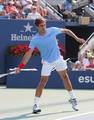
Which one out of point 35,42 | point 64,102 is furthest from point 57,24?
point 35,42

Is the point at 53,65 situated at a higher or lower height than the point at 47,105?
higher

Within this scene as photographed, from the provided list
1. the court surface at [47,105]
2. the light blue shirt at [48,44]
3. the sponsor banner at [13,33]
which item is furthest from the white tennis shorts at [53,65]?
the sponsor banner at [13,33]

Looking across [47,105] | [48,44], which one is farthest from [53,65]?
[47,105]

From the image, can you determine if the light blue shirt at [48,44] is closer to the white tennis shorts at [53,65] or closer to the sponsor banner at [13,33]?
the white tennis shorts at [53,65]

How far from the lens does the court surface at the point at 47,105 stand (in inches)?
405

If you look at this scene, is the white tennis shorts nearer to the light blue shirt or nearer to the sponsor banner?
the light blue shirt

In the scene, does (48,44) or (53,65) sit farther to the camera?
(53,65)

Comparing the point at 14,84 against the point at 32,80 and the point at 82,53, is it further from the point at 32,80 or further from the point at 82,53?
the point at 82,53

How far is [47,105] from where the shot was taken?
12.2m

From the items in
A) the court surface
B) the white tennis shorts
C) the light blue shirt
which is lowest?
the court surface

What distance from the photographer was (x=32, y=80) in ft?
55.8

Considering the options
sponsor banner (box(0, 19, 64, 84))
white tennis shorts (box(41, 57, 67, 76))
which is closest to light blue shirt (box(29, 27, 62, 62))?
white tennis shorts (box(41, 57, 67, 76))

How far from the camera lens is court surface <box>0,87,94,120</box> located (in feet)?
33.7

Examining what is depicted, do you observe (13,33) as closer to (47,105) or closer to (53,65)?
(47,105)
